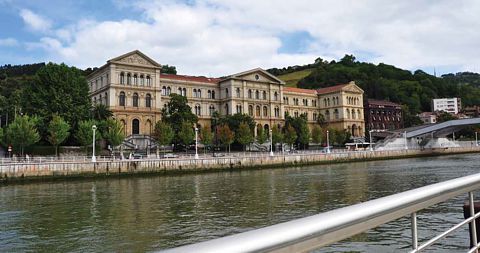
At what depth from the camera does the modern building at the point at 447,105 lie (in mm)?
144375

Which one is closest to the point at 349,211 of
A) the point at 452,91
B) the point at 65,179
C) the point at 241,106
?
the point at 65,179

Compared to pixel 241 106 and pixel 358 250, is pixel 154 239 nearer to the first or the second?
pixel 358 250

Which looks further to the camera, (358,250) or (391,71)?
(391,71)

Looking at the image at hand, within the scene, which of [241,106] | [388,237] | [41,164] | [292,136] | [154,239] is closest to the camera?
[388,237]

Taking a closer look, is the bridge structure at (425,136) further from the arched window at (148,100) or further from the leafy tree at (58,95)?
the leafy tree at (58,95)

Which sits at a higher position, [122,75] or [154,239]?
[122,75]

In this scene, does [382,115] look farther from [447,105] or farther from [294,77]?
[294,77]

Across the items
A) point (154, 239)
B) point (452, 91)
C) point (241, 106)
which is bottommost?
point (154, 239)

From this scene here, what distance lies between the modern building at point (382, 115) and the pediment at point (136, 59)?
57.4m

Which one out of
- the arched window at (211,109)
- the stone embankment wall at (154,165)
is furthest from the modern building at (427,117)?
the stone embankment wall at (154,165)

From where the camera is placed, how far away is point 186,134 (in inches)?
2338

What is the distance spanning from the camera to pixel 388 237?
10930 mm

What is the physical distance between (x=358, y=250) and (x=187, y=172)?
33.6 metres

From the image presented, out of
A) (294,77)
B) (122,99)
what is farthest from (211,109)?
(294,77)
